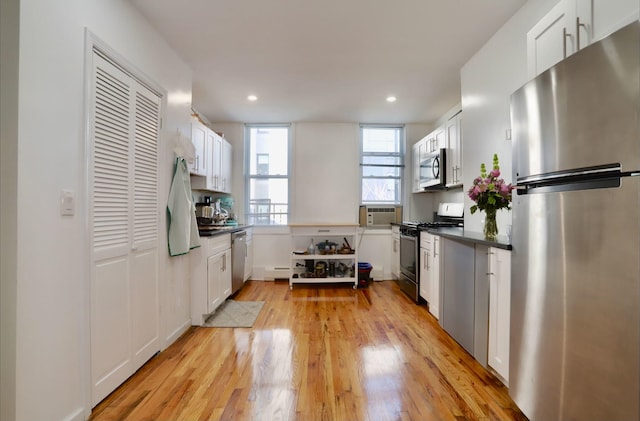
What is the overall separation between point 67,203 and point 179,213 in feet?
3.15

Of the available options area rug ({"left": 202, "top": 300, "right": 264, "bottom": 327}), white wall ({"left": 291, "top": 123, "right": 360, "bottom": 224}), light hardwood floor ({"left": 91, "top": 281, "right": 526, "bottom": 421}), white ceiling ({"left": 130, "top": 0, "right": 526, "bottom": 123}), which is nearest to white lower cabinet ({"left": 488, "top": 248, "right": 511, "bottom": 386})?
light hardwood floor ({"left": 91, "top": 281, "right": 526, "bottom": 421})

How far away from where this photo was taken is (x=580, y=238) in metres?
1.11

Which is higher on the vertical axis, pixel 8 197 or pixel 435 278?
pixel 8 197

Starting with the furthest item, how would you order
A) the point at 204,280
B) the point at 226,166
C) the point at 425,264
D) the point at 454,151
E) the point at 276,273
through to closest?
the point at 276,273 → the point at 226,166 → the point at 454,151 → the point at 425,264 → the point at 204,280

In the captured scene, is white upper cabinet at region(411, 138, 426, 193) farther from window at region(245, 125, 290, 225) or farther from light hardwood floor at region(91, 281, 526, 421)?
light hardwood floor at region(91, 281, 526, 421)

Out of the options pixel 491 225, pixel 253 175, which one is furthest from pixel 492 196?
pixel 253 175

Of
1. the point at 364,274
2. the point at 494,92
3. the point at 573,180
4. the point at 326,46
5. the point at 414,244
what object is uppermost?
the point at 326,46

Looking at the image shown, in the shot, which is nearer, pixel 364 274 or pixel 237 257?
pixel 237 257

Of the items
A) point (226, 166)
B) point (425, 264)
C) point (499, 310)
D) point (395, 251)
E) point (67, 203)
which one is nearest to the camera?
point (67, 203)

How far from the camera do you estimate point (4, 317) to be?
115cm

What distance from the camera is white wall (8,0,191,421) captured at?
120 cm

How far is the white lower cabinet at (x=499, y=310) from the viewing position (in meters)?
1.71

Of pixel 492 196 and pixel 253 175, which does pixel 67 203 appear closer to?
pixel 492 196

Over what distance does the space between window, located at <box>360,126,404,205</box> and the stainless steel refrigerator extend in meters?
3.40
